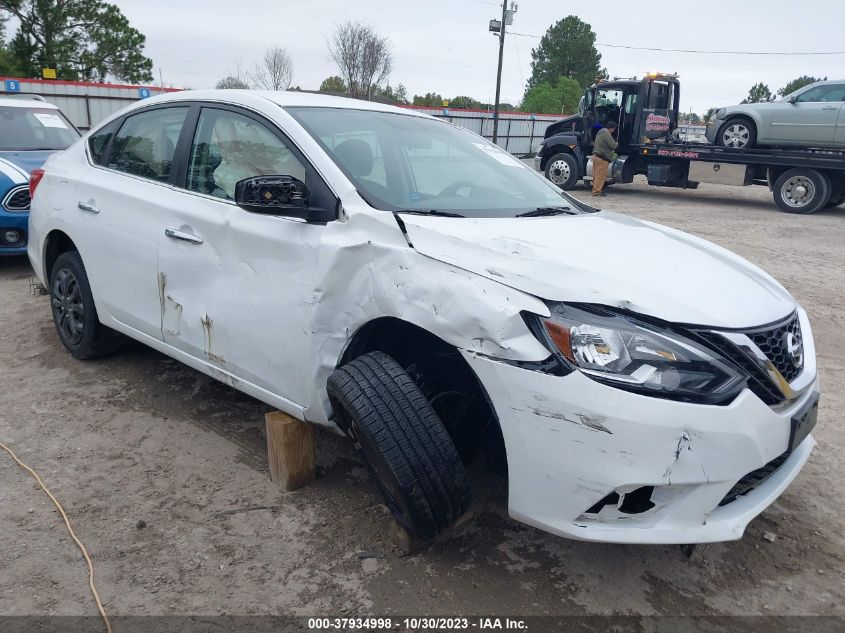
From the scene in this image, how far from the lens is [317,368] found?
2.69 metres

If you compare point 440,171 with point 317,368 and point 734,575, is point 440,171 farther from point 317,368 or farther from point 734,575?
point 734,575

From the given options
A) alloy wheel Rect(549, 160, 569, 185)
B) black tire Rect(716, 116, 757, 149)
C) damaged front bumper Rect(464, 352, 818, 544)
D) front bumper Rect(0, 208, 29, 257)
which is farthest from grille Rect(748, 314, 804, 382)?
alloy wheel Rect(549, 160, 569, 185)

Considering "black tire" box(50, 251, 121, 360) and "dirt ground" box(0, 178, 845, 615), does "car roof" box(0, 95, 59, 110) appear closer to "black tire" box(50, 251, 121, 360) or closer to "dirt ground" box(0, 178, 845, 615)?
"black tire" box(50, 251, 121, 360)

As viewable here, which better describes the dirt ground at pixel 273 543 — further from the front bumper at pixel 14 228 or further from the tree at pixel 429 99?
the tree at pixel 429 99

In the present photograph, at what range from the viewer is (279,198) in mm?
2727

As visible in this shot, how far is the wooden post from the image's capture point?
294cm

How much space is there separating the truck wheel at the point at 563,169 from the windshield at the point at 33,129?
11974 millimetres

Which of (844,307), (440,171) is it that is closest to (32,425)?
(440,171)

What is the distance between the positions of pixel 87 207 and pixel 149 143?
0.56 meters

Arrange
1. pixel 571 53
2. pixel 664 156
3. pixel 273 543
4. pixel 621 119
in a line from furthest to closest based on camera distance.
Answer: pixel 571 53 → pixel 621 119 → pixel 664 156 → pixel 273 543

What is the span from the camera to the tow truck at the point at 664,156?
551 inches

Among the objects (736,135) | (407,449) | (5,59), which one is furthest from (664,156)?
(5,59)

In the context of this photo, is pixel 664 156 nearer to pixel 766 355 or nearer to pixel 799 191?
pixel 799 191

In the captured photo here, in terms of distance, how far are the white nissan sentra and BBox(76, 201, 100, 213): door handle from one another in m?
0.02
